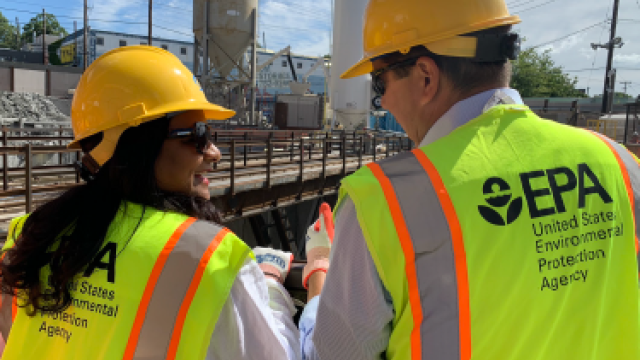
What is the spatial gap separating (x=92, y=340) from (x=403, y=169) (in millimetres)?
1076

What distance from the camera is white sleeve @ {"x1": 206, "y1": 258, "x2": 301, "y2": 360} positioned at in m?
1.44

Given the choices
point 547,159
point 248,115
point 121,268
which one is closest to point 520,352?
point 547,159

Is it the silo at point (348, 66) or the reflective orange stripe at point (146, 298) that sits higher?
the silo at point (348, 66)

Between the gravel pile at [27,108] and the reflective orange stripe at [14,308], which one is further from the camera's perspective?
the gravel pile at [27,108]

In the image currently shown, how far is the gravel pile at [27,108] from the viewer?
21.4m

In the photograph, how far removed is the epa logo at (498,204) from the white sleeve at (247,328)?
0.76 metres

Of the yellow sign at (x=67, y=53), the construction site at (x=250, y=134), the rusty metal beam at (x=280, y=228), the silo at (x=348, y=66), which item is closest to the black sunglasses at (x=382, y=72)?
the construction site at (x=250, y=134)

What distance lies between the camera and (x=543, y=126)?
142cm

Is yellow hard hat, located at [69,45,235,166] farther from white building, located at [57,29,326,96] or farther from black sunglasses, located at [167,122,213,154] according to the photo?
white building, located at [57,29,326,96]

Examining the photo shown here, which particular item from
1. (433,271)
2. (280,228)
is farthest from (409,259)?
(280,228)

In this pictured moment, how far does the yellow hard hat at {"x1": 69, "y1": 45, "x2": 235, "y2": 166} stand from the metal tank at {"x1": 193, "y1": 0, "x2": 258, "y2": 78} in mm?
26252

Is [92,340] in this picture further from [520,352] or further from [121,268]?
[520,352]

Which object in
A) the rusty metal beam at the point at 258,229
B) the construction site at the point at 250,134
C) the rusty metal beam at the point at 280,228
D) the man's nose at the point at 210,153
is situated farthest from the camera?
the rusty metal beam at the point at 280,228

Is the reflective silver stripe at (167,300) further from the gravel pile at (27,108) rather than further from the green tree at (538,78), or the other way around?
the green tree at (538,78)
